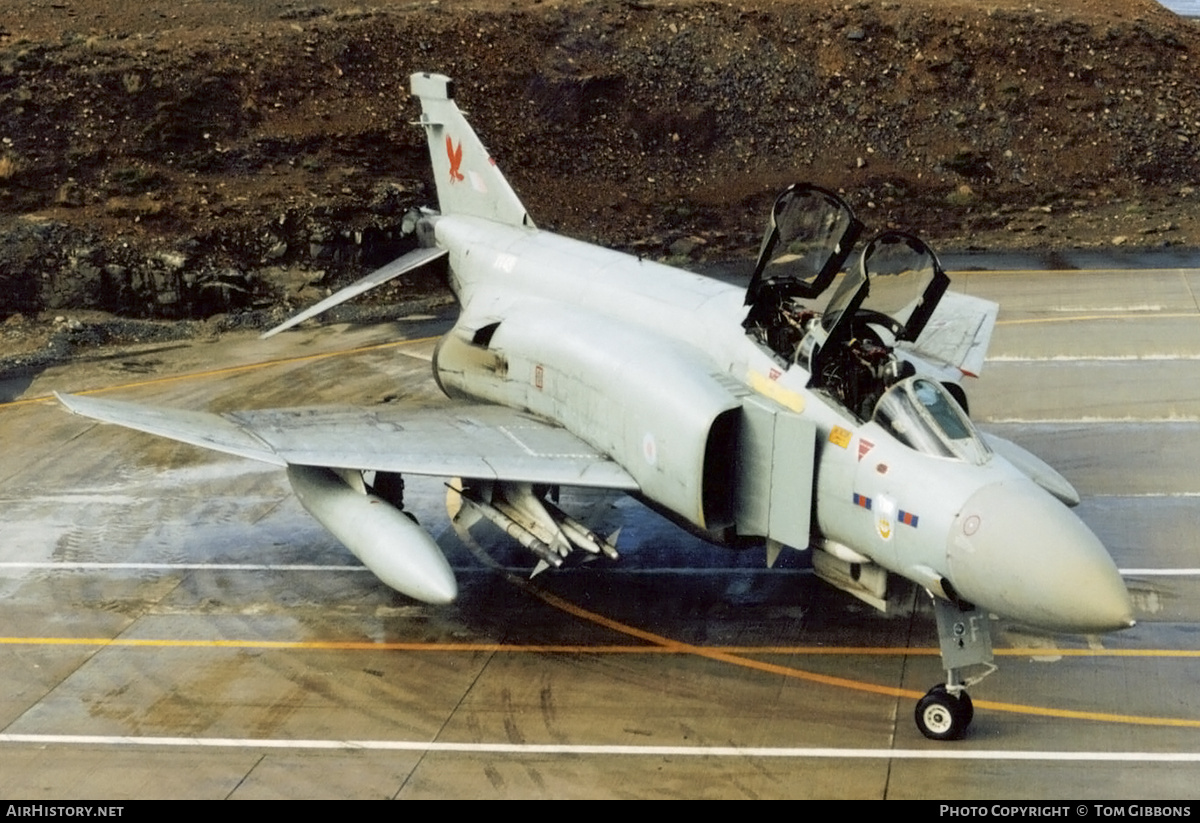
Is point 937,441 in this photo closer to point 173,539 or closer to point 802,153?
point 173,539

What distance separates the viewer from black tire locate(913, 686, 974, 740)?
41.8 feet

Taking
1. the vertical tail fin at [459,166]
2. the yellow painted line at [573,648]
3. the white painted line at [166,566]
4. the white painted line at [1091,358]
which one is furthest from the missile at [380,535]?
Answer: the white painted line at [1091,358]

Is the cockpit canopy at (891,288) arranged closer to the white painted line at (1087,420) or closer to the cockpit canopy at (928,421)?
the cockpit canopy at (928,421)

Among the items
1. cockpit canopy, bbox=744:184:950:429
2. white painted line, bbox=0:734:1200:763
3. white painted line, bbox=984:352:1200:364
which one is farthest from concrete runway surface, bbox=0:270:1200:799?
cockpit canopy, bbox=744:184:950:429

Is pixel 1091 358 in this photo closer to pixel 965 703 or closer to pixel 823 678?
pixel 823 678

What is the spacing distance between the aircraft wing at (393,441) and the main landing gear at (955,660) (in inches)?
145

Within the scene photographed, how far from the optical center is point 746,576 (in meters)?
16.6

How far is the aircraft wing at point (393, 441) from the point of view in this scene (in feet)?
49.8

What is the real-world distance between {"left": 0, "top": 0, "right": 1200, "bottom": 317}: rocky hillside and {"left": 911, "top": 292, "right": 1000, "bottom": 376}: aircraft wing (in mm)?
13187

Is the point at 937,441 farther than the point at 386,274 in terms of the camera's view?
No

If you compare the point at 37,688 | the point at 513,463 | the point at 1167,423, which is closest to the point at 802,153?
the point at 1167,423

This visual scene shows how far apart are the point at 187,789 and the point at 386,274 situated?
33.6ft

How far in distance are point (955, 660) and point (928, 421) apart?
215cm

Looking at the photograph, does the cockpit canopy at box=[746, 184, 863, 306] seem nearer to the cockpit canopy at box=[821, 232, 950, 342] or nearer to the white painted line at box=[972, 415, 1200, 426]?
the cockpit canopy at box=[821, 232, 950, 342]
